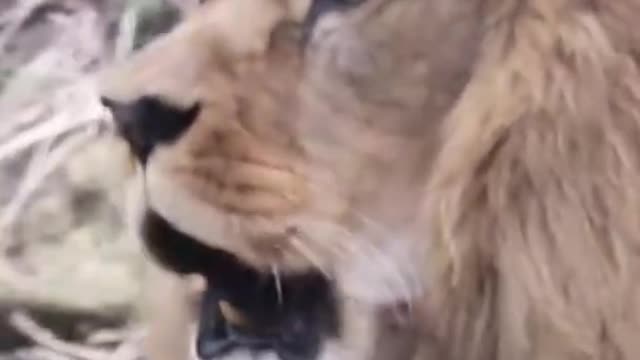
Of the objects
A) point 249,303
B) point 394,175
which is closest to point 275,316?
point 249,303

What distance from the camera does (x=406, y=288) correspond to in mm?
810

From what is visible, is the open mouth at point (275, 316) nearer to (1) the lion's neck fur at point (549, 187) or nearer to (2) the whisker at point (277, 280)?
(2) the whisker at point (277, 280)

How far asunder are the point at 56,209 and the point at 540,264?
0.34m

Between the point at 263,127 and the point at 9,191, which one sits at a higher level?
the point at 263,127

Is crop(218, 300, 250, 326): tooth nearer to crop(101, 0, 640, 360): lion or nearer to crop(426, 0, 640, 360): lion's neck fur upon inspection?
crop(101, 0, 640, 360): lion

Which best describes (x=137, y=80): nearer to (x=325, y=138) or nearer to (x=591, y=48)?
(x=325, y=138)

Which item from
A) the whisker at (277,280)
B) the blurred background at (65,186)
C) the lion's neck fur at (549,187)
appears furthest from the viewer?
the blurred background at (65,186)

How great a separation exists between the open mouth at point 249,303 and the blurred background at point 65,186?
6 centimetres

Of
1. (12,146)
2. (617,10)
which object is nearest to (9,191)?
(12,146)

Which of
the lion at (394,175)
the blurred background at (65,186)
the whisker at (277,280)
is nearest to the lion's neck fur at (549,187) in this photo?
the lion at (394,175)

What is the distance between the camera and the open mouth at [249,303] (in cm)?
84

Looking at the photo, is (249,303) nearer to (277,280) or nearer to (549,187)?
(277,280)

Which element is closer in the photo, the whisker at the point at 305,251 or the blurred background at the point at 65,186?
the whisker at the point at 305,251

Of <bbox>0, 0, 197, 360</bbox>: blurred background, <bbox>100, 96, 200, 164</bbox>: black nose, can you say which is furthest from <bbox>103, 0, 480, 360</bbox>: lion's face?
<bbox>0, 0, 197, 360</bbox>: blurred background
